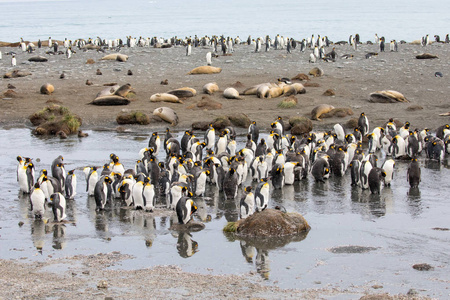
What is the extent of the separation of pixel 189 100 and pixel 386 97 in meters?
8.42

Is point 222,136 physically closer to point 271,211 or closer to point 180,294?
point 271,211

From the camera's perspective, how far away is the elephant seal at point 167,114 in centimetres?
2337

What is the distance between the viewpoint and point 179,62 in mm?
39031

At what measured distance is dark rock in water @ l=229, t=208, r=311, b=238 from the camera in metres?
11.5

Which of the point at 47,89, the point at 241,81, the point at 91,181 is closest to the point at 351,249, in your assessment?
the point at 91,181

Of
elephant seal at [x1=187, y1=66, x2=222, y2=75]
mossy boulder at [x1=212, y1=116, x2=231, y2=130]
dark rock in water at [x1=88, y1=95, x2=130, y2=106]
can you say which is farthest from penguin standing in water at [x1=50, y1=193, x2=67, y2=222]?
elephant seal at [x1=187, y1=66, x2=222, y2=75]

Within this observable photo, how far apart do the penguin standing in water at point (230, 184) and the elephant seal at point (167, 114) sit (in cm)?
930

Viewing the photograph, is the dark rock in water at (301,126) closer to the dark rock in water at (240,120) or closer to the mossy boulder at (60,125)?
the dark rock in water at (240,120)

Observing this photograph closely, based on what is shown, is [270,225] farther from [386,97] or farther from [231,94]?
[231,94]

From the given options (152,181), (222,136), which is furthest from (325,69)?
(152,181)

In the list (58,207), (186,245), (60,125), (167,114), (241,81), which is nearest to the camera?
(186,245)

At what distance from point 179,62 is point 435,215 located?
28011 millimetres

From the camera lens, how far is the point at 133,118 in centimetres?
2338

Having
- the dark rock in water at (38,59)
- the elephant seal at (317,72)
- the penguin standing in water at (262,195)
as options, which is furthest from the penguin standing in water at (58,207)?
the dark rock in water at (38,59)
